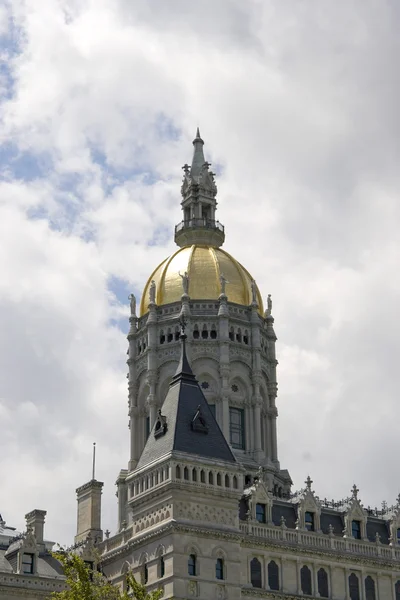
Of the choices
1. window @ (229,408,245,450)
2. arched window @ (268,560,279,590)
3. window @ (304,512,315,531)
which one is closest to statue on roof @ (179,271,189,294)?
window @ (229,408,245,450)

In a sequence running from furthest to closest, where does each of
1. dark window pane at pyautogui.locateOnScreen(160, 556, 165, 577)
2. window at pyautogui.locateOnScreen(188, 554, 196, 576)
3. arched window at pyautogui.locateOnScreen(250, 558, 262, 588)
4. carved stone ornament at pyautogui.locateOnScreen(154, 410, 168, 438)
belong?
carved stone ornament at pyautogui.locateOnScreen(154, 410, 168, 438), arched window at pyautogui.locateOnScreen(250, 558, 262, 588), dark window pane at pyautogui.locateOnScreen(160, 556, 165, 577), window at pyautogui.locateOnScreen(188, 554, 196, 576)

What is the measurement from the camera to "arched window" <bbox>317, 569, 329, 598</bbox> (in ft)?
259

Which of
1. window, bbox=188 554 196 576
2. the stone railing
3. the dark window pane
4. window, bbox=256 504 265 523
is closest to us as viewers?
window, bbox=188 554 196 576

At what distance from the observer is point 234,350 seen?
105 metres

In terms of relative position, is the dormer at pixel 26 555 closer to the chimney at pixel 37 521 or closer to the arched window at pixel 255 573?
the chimney at pixel 37 521

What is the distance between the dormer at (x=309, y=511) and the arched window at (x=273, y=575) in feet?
13.6

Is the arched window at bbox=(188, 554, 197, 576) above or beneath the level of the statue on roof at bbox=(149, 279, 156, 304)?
beneath

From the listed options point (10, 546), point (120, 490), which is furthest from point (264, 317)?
point (10, 546)

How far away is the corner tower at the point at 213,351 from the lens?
4053 inches

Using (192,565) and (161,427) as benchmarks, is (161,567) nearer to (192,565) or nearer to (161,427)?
(192,565)

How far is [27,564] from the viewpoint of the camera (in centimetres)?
7494

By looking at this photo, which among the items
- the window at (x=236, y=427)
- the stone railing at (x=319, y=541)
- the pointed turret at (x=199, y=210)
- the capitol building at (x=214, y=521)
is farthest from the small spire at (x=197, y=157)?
the stone railing at (x=319, y=541)

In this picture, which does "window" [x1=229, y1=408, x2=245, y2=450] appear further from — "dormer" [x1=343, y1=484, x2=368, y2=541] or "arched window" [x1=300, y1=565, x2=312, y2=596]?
"arched window" [x1=300, y1=565, x2=312, y2=596]

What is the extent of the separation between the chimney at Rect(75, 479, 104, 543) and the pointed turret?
32782 millimetres
